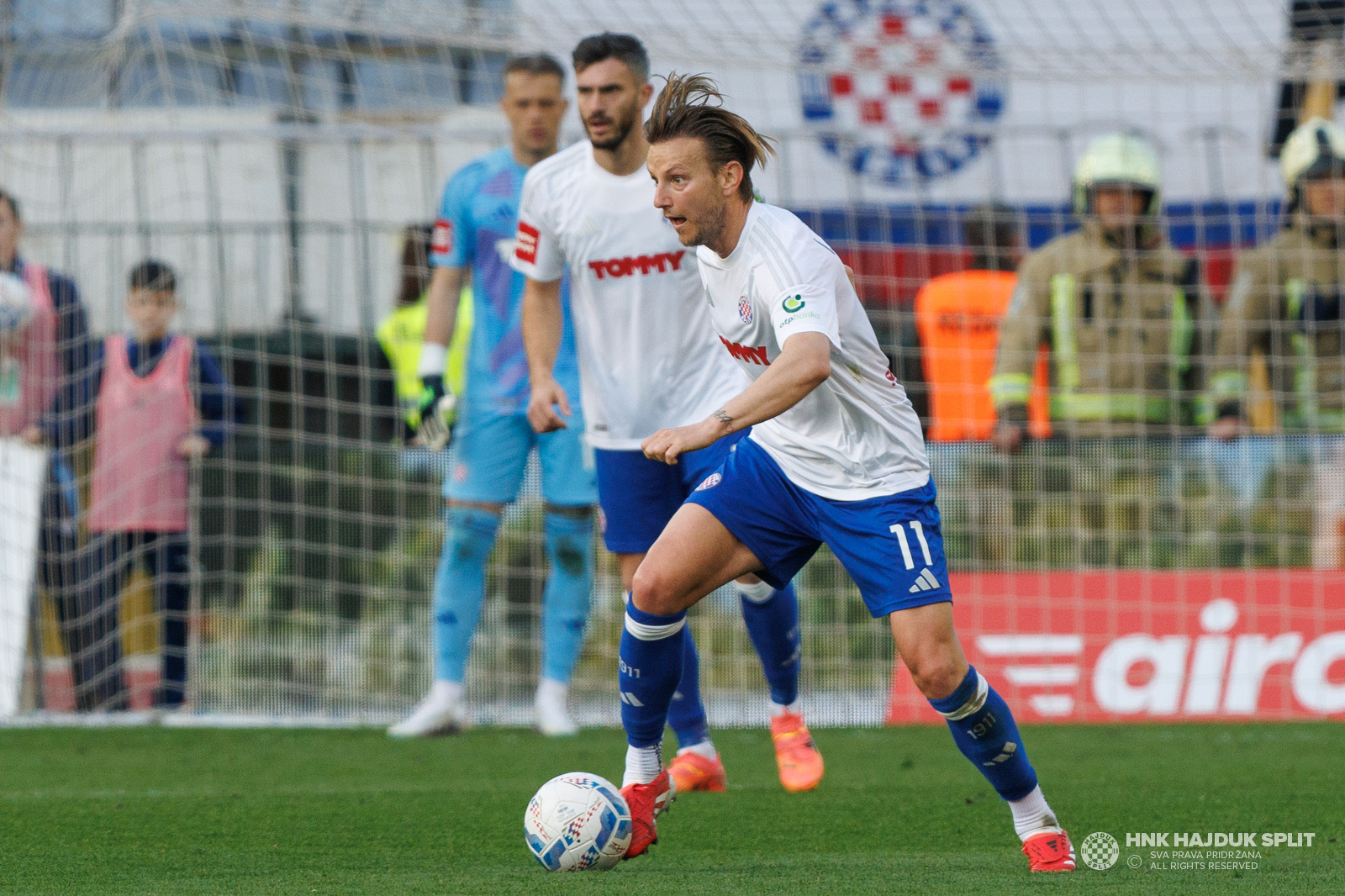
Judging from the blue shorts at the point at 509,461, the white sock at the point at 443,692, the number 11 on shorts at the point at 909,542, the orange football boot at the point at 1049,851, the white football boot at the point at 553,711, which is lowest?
the white football boot at the point at 553,711

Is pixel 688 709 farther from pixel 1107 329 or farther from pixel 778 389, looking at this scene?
pixel 1107 329

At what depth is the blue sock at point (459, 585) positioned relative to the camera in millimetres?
6598

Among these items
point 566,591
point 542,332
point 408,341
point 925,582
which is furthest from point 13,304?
Answer: point 925,582

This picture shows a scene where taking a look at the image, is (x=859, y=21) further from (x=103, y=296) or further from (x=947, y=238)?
(x=103, y=296)

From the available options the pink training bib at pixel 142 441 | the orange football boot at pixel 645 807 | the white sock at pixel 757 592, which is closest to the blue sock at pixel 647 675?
the orange football boot at pixel 645 807

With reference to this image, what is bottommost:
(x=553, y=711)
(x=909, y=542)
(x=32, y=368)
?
(x=553, y=711)

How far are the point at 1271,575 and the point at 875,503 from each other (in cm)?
396

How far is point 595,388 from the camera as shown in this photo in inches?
203

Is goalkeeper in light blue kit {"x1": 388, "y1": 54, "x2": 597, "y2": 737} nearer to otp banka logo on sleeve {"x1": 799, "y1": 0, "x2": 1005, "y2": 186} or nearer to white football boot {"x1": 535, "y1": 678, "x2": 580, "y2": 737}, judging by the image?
white football boot {"x1": 535, "y1": 678, "x2": 580, "y2": 737}

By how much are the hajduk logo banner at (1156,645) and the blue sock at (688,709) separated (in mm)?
2345

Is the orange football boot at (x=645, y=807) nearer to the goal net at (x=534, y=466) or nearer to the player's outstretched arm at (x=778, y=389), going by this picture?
the player's outstretched arm at (x=778, y=389)

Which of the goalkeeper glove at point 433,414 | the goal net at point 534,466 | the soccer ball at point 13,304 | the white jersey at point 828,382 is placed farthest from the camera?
the soccer ball at point 13,304

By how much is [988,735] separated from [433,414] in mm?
3067

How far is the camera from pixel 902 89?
28.9ft
